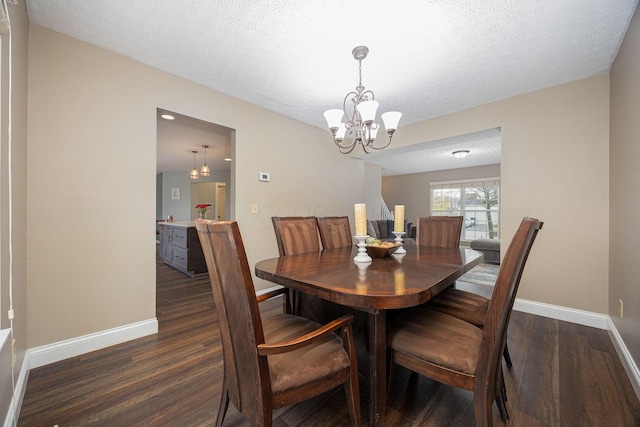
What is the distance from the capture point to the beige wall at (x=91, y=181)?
5.93 ft

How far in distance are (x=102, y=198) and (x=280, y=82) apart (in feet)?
6.27

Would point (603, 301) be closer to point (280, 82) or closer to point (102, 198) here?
point (280, 82)

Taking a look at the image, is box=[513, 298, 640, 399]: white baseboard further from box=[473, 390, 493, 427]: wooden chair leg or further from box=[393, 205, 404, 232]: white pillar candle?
box=[393, 205, 404, 232]: white pillar candle

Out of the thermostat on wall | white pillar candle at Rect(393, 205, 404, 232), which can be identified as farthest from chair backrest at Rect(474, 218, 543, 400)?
the thermostat on wall

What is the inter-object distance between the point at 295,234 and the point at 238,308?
1.29 m

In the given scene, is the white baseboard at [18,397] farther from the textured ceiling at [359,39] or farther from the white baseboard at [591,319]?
the white baseboard at [591,319]

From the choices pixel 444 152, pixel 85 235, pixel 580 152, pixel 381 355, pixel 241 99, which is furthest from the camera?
pixel 444 152

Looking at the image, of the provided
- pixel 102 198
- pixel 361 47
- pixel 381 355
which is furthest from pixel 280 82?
pixel 381 355

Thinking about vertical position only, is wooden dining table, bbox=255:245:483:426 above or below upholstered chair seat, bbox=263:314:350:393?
above

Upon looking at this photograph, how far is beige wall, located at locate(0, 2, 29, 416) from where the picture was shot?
1214 mm

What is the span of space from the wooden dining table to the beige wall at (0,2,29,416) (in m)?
1.21

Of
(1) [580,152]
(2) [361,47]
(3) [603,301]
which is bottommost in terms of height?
(3) [603,301]

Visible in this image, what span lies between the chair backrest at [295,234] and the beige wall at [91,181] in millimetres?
1202

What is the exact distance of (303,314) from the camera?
180 cm
